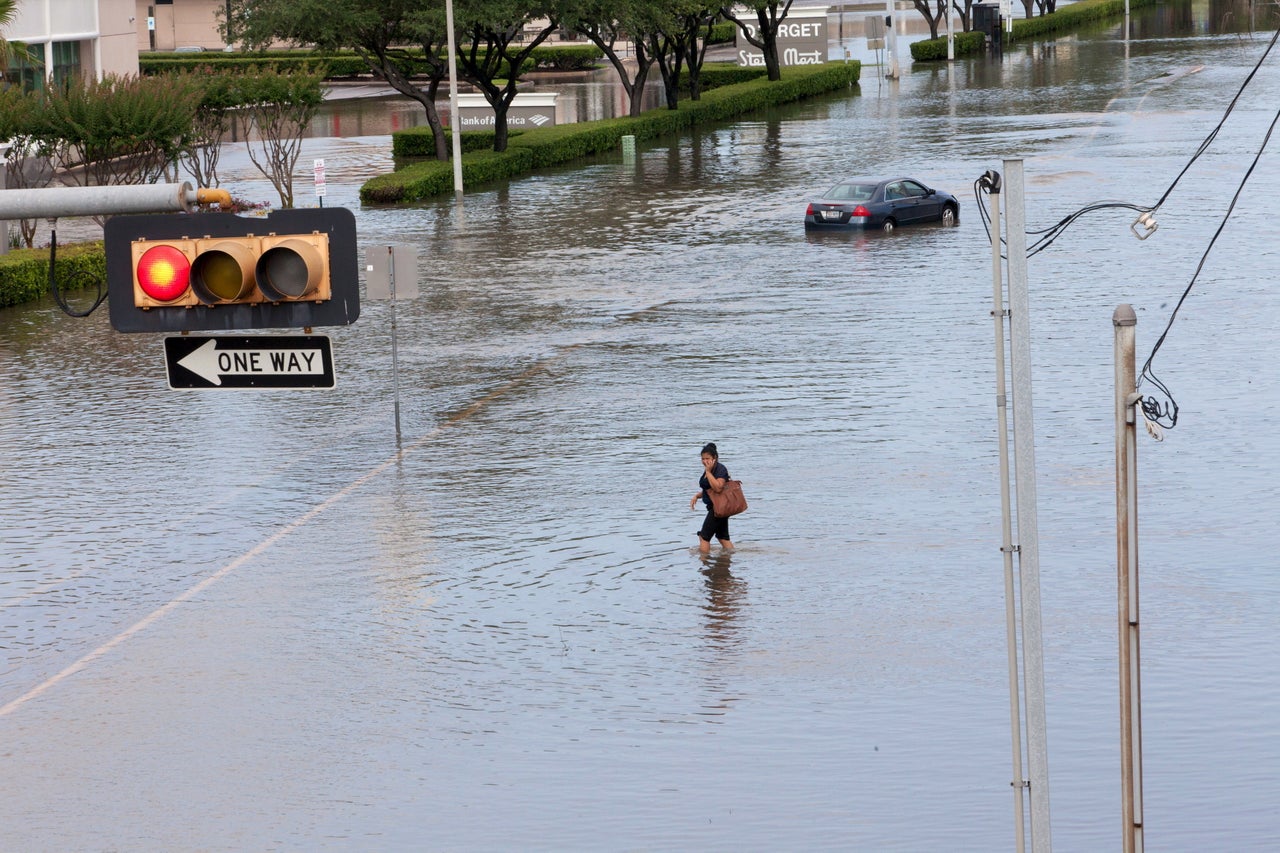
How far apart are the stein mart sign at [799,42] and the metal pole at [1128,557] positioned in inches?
3153

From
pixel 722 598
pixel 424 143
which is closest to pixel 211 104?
Result: pixel 424 143

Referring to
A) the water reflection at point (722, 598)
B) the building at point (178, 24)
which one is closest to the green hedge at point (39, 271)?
the water reflection at point (722, 598)

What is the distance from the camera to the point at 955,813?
11.8 meters

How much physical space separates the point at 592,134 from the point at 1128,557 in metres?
52.1

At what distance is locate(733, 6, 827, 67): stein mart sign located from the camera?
284 ft

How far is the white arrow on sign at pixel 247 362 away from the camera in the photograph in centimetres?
804

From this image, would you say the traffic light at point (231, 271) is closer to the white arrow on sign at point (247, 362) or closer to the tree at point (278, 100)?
the white arrow on sign at point (247, 362)

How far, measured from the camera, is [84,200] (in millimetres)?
6469

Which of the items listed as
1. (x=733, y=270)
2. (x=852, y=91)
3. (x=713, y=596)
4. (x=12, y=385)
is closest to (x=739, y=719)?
(x=713, y=596)

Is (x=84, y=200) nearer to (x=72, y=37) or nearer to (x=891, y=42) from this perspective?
(x=72, y=37)

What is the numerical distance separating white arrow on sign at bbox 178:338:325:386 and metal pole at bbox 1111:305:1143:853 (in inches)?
144

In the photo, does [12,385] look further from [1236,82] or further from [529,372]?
[1236,82]

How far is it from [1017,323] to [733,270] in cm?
2741

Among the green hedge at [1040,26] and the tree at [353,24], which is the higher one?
the green hedge at [1040,26]
